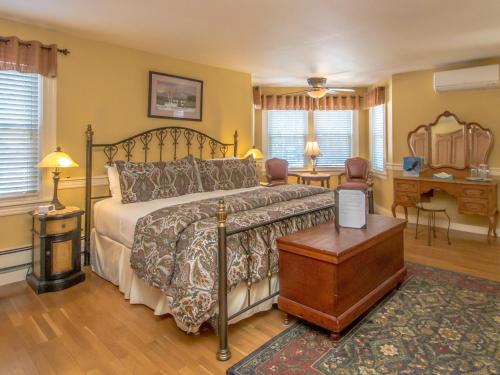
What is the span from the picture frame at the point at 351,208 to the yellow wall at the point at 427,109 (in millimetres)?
3169

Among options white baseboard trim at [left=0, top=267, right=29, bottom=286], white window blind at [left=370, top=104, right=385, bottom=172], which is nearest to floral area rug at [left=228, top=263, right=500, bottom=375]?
white baseboard trim at [left=0, top=267, right=29, bottom=286]

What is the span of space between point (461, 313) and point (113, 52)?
4.07 metres

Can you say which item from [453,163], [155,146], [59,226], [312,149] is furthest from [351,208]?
[312,149]

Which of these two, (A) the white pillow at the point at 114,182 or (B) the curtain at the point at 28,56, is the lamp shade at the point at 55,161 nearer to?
(A) the white pillow at the point at 114,182

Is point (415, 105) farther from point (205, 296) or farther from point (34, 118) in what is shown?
point (34, 118)

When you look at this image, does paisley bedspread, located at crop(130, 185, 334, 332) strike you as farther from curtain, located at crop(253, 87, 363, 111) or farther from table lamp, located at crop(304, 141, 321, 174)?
curtain, located at crop(253, 87, 363, 111)

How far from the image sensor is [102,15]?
2.90 meters

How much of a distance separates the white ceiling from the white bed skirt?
1.99m

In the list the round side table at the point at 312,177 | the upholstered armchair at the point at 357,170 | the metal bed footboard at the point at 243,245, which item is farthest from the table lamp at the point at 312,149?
the metal bed footboard at the point at 243,245

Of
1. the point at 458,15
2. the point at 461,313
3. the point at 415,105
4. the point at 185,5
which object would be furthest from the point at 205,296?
the point at 415,105

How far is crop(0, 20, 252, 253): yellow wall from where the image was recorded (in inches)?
125

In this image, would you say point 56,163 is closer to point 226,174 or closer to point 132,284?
point 132,284

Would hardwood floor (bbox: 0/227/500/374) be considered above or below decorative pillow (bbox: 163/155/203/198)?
below

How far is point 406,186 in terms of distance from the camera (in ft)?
15.8
